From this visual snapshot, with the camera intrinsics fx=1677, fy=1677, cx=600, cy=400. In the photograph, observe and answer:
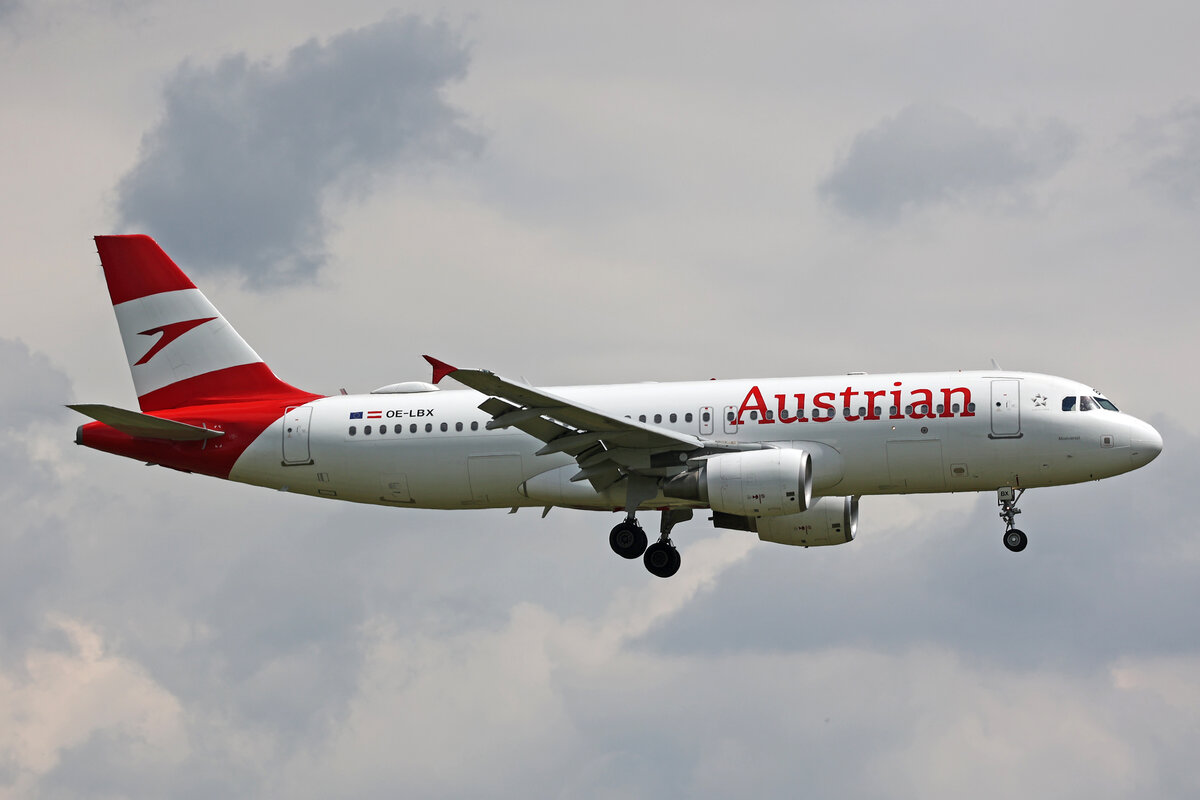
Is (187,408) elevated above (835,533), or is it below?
above

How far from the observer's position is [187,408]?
181 ft

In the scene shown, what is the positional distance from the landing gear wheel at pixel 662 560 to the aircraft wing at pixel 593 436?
320 cm

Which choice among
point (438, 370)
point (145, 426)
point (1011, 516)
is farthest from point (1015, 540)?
point (145, 426)

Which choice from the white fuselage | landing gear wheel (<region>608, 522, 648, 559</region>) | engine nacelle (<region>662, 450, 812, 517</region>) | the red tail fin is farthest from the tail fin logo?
engine nacelle (<region>662, 450, 812, 517</region>)

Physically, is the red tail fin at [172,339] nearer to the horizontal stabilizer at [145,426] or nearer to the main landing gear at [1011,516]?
the horizontal stabilizer at [145,426]

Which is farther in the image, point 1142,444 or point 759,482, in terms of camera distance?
point 1142,444

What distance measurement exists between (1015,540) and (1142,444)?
4.48 m

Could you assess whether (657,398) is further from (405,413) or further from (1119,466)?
(1119,466)

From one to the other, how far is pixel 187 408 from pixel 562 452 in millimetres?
13619

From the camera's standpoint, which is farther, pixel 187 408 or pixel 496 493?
pixel 187 408

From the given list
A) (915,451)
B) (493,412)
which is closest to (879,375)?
(915,451)

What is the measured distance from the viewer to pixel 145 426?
5216 centimetres

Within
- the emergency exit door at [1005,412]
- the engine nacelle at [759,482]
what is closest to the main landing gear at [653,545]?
the engine nacelle at [759,482]

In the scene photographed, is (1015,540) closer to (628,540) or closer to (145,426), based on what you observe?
(628,540)
